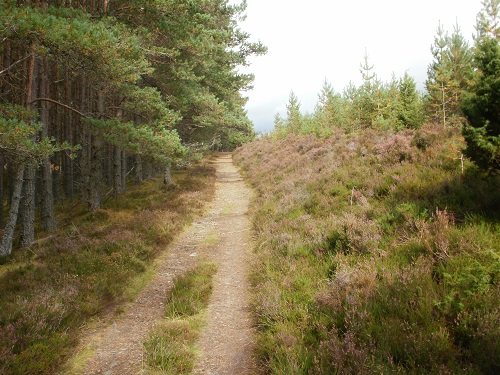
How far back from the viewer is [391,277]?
174 inches

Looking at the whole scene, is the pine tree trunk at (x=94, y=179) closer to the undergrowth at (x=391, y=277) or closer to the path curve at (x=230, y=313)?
the path curve at (x=230, y=313)

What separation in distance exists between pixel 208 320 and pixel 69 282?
321cm

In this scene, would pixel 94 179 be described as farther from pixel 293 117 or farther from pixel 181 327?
pixel 293 117

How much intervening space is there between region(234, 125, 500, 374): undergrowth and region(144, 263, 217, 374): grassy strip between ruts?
3.76 ft

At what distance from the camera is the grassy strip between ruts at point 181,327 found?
4117 mm

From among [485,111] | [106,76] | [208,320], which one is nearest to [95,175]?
[106,76]

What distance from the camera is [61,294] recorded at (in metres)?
5.45

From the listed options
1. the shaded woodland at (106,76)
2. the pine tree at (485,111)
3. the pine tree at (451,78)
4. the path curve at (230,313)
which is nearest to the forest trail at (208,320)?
the path curve at (230,313)

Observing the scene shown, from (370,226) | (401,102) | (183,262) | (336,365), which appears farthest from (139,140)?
(401,102)

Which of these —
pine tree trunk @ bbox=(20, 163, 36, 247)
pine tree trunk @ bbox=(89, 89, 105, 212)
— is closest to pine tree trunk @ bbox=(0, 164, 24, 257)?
pine tree trunk @ bbox=(20, 163, 36, 247)

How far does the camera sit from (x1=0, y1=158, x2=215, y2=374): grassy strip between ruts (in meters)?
4.13

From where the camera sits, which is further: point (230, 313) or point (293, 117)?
point (293, 117)

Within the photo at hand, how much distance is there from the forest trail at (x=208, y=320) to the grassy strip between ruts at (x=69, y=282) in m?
0.36

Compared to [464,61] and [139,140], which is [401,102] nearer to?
[464,61]
